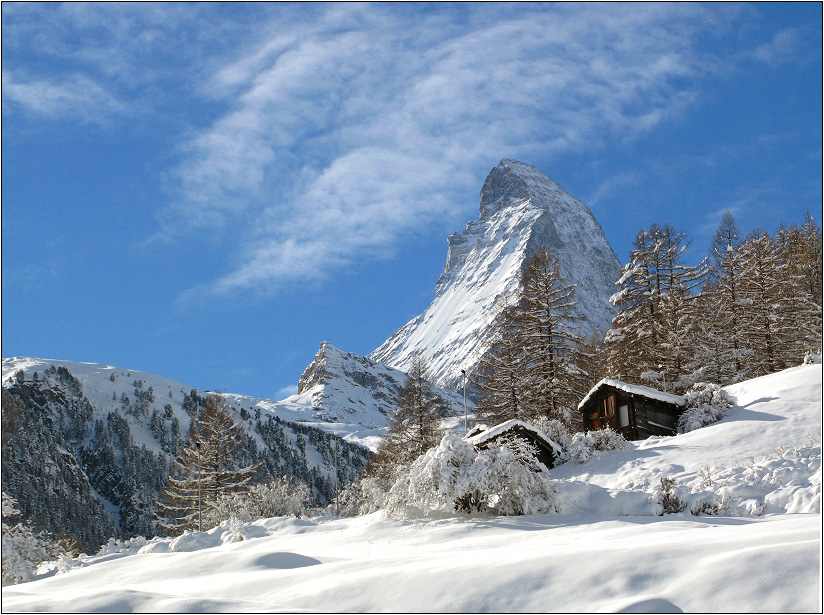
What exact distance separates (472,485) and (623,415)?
14.0 metres

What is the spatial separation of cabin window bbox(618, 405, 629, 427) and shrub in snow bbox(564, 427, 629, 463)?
3921 mm

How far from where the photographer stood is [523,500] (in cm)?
1977

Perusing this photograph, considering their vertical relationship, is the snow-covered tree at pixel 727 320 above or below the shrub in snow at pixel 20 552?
above

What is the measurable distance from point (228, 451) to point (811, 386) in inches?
1226

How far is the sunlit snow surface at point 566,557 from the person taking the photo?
23.6ft

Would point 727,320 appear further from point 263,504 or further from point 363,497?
point 263,504

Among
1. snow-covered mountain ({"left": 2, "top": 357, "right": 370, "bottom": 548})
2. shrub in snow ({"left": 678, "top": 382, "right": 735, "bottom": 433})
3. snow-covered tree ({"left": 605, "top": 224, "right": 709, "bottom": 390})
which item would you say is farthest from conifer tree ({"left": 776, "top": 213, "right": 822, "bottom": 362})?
snow-covered mountain ({"left": 2, "top": 357, "right": 370, "bottom": 548})

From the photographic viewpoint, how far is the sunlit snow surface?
719cm

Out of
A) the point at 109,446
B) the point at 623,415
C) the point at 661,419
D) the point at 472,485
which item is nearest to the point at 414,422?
the point at 623,415

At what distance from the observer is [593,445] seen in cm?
2764

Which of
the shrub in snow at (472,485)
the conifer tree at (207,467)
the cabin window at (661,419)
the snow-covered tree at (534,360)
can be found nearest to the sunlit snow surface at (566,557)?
the shrub in snow at (472,485)

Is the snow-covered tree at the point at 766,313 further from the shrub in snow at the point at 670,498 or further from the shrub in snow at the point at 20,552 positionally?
the shrub in snow at the point at 20,552

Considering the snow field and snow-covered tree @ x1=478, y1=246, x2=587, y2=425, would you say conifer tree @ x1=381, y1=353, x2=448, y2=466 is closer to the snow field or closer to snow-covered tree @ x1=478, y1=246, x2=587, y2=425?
snow-covered tree @ x1=478, y1=246, x2=587, y2=425

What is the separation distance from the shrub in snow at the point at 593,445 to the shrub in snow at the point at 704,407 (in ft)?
10.7
